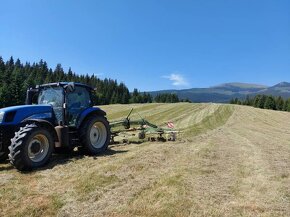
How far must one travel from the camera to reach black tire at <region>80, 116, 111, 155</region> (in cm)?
1166

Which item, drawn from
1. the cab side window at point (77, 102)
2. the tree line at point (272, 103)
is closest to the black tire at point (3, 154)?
the cab side window at point (77, 102)

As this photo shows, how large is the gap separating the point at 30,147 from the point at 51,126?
3.26 feet

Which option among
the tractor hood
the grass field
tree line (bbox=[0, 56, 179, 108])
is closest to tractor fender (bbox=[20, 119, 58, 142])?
the tractor hood

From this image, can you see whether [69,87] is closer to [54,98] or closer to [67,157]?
[54,98]

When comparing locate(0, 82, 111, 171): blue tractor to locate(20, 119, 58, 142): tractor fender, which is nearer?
locate(0, 82, 111, 171): blue tractor

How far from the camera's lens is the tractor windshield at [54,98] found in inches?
443

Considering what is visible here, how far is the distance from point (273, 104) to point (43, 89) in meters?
103

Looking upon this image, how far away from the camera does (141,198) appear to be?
22.7 ft

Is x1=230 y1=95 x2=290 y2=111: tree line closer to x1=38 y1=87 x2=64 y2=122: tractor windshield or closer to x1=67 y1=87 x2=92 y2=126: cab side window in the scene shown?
x1=67 y1=87 x2=92 y2=126: cab side window

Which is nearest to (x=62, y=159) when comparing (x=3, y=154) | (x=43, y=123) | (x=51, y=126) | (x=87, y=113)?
(x=51, y=126)

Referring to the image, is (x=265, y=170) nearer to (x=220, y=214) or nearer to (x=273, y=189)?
(x=273, y=189)

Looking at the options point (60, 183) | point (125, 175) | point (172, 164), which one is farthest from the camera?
point (172, 164)

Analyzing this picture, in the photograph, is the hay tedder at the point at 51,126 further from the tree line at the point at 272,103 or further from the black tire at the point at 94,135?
the tree line at the point at 272,103

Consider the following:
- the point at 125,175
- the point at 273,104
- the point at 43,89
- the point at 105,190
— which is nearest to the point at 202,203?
the point at 105,190
